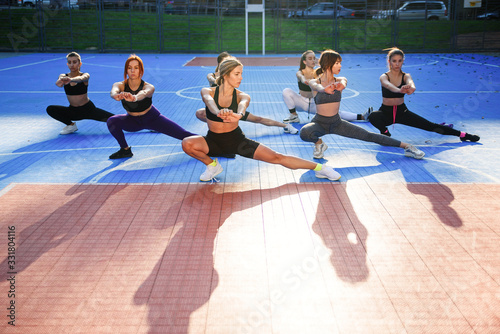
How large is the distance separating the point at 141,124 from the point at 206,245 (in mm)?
2831

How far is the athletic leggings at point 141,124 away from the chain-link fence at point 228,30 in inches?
685

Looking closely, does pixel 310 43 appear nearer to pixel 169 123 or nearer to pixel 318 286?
pixel 169 123

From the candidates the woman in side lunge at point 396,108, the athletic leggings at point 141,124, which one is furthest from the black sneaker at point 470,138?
the athletic leggings at point 141,124

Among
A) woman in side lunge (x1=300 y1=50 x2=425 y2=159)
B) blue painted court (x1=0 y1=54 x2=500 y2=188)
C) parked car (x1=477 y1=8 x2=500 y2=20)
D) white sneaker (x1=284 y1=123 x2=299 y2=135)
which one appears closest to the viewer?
blue painted court (x1=0 y1=54 x2=500 y2=188)

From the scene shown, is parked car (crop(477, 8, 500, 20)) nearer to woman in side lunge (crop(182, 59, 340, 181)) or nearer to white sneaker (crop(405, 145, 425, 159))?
white sneaker (crop(405, 145, 425, 159))

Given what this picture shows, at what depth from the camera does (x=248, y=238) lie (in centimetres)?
403

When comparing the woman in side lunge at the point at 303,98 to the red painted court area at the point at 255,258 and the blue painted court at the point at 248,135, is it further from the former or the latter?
the red painted court area at the point at 255,258

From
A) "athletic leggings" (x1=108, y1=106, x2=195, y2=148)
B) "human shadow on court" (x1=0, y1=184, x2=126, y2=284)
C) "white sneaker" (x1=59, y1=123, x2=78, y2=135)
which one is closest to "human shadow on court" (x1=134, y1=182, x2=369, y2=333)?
"human shadow on court" (x1=0, y1=184, x2=126, y2=284)

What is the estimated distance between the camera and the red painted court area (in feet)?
9.84

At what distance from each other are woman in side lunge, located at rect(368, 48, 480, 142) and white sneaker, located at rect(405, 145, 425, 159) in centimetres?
A: 72

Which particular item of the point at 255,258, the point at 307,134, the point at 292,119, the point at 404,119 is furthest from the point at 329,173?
the point at 292,119

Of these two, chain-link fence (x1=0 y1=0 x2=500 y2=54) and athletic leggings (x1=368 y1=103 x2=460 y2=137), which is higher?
chain-link fence (x1=0 y1=0 x2=500 y2=54)

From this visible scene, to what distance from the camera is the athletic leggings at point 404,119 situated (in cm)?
668

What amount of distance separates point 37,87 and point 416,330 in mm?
11721
